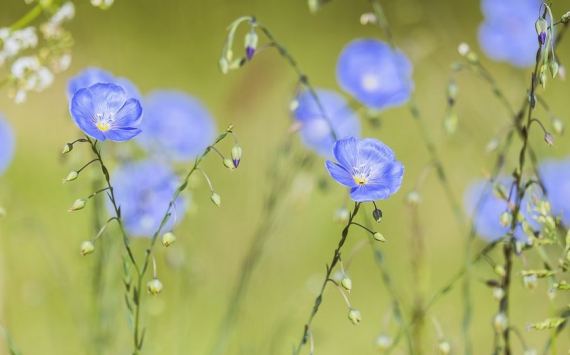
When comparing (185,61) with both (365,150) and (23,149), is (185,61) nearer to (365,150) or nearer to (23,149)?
(23,149)

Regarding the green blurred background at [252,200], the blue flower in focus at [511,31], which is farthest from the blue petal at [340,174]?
the blue flower in focus at [511,31]

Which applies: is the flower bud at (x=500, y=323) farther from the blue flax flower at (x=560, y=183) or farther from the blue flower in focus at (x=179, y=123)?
the blue flower in focus at (x=179, y=123)

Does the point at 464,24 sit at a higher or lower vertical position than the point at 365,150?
higher

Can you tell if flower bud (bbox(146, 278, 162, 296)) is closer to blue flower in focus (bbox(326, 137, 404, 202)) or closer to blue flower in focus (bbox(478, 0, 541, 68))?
blue flower in focus (bbox(326, 137, 404, 202))

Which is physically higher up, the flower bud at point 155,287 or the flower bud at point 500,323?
the flower bud at point 500,323

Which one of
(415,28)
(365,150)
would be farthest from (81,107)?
(415,28)

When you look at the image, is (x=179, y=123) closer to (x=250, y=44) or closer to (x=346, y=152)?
(x=250, y=44)

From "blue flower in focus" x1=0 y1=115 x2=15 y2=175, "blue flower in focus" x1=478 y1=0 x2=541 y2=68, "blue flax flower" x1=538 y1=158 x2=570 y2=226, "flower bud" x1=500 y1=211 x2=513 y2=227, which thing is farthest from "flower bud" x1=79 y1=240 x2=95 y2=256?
"blue flower in focus" x1=478 y1=0 x2=541 y2=68
